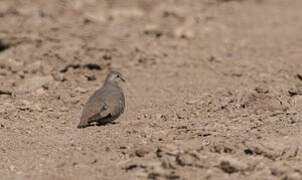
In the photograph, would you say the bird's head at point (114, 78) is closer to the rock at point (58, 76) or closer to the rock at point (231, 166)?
the rock at point (58, 76)

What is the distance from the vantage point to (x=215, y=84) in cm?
861

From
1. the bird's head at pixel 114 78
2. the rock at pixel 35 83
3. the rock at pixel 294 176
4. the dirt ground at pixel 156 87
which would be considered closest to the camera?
the rock at pixel 294 176

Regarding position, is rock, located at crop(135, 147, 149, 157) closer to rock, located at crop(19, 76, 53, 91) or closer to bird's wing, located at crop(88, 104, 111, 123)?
bird's wing, located at crop(88, 104, 111, 123)

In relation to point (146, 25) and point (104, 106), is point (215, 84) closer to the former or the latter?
point (104, 106)

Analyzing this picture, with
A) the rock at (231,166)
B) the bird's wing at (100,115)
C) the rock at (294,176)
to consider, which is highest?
the bird's wing at (100,115)

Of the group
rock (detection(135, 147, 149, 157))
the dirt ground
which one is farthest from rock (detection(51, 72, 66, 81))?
rock (detection(135, 147, 149, 157))

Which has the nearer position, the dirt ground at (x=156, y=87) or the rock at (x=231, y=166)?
the rock at (x=231, y=166)

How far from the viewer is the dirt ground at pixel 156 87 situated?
563 centimetres

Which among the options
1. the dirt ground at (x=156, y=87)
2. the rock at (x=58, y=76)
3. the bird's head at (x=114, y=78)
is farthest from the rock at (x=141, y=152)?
the rock at (x=58, y=76)

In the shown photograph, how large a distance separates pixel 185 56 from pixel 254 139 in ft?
14.4

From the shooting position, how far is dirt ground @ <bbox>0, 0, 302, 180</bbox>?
18.5 ft

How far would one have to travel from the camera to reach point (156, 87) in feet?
28.6

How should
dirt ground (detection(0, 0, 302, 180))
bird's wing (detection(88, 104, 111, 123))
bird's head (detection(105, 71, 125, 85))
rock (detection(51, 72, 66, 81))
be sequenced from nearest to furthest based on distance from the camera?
1. dirt ground (detection(0, 0, 302, 180))
2. bird's wing (detection(88, 104, 111, 123))
3. bird's head (detection(105, 71, 125, 85))
4. rock (detection(51, 72, 66, 81))

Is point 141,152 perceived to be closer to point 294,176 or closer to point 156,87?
point 294,176
